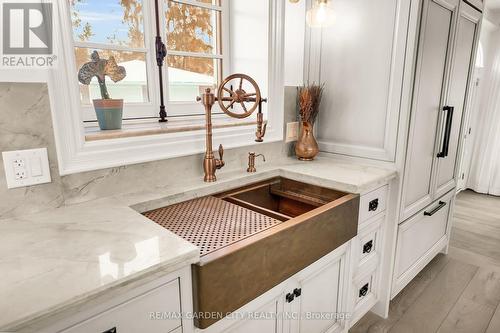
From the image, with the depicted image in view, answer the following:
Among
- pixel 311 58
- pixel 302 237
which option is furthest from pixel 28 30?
pixel 311 58

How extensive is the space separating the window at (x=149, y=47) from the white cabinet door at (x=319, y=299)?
3.75 ft

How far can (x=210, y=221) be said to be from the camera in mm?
1165

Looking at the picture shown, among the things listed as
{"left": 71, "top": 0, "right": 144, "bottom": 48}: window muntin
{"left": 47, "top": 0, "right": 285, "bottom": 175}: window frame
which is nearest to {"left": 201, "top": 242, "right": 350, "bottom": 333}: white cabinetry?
{"left": 47, "top": 0, "right": 285, "bottom": 175}: window frame

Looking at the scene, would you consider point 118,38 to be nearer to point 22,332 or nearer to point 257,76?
point 257,76

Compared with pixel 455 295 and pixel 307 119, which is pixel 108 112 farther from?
pixel 455 295

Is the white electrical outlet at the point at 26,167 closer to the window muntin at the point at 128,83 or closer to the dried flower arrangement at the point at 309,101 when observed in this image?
the window muntin at the point at 128,83

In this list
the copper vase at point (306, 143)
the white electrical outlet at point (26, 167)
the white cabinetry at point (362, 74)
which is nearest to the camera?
the white electrical outlet at point (26, 167)

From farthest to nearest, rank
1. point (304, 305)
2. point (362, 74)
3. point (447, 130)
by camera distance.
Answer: point (447, 130) → point (362, 74) → point (304, 305)

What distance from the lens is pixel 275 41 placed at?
1701 millimetres

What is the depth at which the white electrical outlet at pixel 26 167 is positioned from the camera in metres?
0.97

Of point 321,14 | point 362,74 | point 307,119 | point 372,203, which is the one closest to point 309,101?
point 307,119

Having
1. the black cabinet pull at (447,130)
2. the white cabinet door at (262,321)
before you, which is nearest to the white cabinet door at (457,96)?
the black cabinet pull at (447,130)

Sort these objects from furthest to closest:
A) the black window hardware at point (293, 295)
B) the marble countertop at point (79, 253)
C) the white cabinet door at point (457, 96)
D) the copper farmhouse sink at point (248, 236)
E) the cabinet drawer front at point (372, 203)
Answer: the white cabinet door at point (457, 96), the cabinet drawer front at point (372, 203), the black window hardware at point (293, 295), the copper farmhouse sink at point (248, 236), the marble countertop at point (79, 253)

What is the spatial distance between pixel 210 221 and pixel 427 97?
57.3 inches
